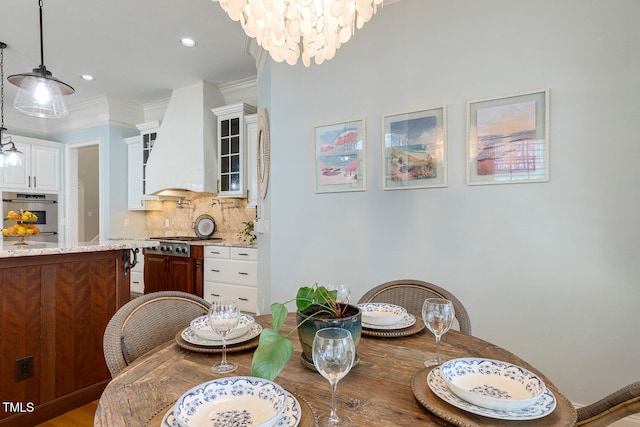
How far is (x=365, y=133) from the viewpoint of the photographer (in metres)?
2.42

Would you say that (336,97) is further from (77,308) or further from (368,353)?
(77,308)

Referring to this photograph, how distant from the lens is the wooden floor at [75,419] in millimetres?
1917

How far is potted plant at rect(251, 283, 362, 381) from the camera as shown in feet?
2.39

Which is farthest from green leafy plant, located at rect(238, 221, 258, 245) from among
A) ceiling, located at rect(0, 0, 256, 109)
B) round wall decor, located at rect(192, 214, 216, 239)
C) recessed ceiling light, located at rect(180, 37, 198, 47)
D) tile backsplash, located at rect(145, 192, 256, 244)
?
recessed ceiling light, located at rect(180, 37, 198, 47)

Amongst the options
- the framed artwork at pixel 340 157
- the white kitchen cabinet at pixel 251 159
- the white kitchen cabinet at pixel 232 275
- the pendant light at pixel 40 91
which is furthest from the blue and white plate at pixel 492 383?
the white kitchen cabinet at pixel 251 159

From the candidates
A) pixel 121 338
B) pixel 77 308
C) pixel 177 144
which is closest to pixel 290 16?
pixel 121 338

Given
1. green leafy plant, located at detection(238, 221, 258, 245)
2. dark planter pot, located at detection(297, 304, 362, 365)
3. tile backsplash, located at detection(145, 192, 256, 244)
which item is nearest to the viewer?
dark planter pot, located at detection(297, 304, 362, 365)

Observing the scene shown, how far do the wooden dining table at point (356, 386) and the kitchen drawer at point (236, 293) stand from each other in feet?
8.31

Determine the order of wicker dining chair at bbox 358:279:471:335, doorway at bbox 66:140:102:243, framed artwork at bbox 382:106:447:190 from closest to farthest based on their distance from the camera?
wicker dining chair at bbox 358:279:471:335 → framed artwork at bbox 382:106:447:190 → doorway at bbox 66:140:102:243

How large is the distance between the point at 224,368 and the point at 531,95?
6.97 feet

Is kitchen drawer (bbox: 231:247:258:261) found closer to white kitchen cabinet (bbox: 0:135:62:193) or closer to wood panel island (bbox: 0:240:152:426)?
wood panel island (bbox: 0:240:152:426)

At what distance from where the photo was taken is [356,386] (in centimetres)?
84

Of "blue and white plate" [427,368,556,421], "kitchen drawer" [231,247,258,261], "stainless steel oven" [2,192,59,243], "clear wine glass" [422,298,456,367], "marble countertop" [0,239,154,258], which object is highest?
"stainless steel oven" [2,192,59,243]

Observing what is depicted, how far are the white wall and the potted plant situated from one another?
1.40 m
